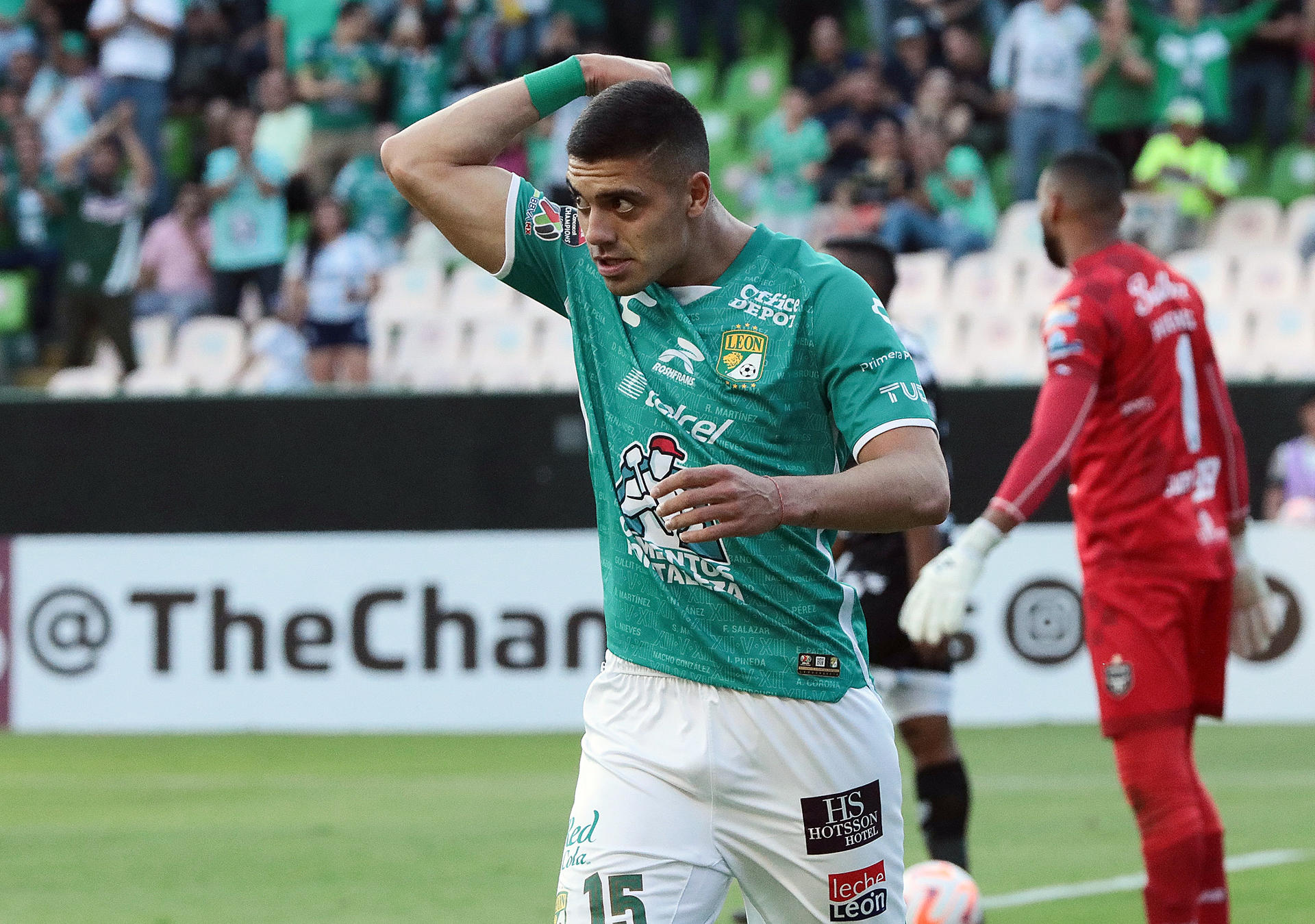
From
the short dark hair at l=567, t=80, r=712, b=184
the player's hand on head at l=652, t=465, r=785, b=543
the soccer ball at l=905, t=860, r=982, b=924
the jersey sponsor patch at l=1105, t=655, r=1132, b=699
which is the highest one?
the short dark hair at l=567, t=80, r=712, b=184

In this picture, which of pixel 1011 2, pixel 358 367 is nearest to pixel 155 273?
pixel 358 367

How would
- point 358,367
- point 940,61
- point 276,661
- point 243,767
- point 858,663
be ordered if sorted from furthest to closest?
point 940,61 → point 358,367 → point 276,661 → point 243,767 → point 858,663

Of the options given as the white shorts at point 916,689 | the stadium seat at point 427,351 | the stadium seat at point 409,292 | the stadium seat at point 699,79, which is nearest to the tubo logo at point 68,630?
the stadium seat at point 427,351

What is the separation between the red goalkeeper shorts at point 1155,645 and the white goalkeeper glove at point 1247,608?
11 cm

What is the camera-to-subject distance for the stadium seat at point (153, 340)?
51.2 ft

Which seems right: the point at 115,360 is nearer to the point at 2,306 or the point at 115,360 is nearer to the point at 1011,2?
the point at 2,306

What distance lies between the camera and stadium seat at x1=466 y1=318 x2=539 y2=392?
14.8 m

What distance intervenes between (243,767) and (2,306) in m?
7.33

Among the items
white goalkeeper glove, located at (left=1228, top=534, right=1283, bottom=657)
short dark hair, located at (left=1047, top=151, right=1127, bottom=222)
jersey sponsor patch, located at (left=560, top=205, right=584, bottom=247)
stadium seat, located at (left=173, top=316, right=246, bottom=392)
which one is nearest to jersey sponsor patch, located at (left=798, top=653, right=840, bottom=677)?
jersey sponsor patch, located at (left=560, top=205, right=584, bottom=247)

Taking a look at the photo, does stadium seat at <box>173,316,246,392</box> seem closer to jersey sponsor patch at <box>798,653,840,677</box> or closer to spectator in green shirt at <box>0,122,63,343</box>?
spectator in green shirt at <box>0,122,63,343</box>

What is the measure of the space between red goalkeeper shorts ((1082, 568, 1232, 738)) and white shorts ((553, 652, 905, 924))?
→ 6.24 ft

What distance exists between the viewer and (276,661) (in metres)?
12.0

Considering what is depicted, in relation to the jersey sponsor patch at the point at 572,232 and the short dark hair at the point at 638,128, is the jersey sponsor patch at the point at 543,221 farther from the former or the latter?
the short dark hair at the point at 638,128

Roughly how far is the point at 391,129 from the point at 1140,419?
1201cm
